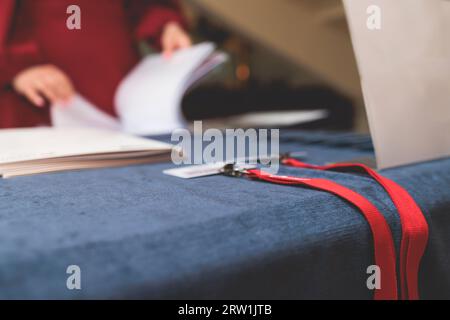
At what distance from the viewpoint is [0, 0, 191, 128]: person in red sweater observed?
1.01 meters

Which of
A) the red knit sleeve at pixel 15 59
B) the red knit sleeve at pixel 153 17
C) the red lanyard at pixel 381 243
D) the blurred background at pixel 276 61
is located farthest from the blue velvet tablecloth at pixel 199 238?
the blurred background at pixel 276 61

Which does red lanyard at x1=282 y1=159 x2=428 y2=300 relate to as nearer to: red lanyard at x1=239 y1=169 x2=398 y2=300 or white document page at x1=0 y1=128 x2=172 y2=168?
red lanyard at x1=239 y1=169 x2=398 y2=300

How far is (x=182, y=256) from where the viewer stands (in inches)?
11.3

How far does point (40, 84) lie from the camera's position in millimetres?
984

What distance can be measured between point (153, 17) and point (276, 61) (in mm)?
1120

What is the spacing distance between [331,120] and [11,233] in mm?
1594

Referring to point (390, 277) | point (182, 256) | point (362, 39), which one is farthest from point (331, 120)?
point (182, 256)

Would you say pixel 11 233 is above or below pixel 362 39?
below

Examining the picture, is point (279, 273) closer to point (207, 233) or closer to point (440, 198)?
point (207, 233)

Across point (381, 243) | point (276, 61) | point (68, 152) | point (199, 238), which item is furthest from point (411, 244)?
point (276, 61)

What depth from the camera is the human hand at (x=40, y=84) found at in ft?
3.22

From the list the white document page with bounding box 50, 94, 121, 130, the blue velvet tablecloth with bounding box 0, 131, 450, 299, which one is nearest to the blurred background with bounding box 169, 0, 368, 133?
the white document page with bounding box 50, 94, 121, 130

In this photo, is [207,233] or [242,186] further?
[242,186]
